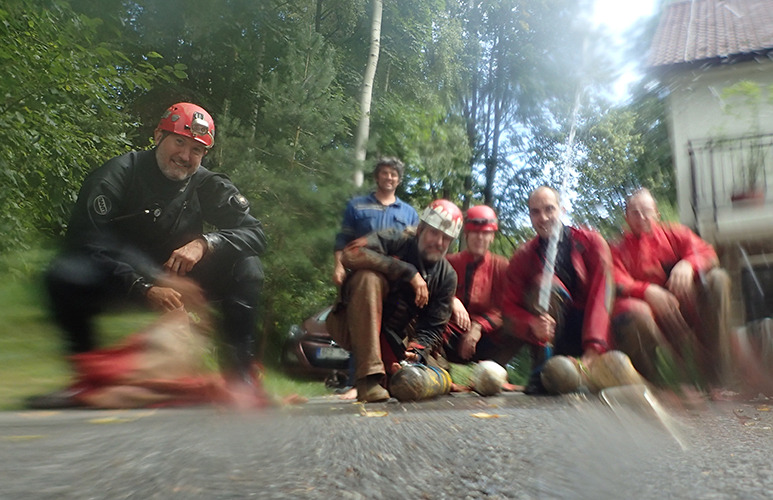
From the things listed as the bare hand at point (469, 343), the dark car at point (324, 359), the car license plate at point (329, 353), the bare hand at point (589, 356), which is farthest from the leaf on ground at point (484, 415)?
the car license plate at point (329, 353)

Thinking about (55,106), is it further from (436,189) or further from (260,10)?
(436,189)

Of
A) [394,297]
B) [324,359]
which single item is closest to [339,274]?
[394,297]

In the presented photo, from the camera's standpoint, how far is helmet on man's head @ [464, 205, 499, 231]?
217cm

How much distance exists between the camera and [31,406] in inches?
66.1

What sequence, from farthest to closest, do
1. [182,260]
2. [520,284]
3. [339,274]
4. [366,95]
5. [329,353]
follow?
1. [329,353]
2. [520,284]
3. [339,274]
4. [366,95]
5. [182,260]

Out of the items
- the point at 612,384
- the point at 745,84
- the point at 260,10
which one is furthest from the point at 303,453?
the point at 745,84

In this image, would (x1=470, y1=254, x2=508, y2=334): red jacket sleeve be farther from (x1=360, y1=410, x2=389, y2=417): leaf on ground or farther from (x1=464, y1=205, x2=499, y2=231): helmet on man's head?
(x1=360, y1=410, x2=389, y2=417): leaf on ground

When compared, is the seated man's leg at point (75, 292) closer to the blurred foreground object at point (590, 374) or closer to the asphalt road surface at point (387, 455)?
the asphalt road surface at point (387, 455)

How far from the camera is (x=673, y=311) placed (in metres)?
2.03

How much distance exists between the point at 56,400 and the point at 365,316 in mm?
861

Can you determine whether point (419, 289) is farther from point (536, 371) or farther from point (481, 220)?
point (536, 371)

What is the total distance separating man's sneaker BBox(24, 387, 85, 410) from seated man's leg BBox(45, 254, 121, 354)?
11 cm

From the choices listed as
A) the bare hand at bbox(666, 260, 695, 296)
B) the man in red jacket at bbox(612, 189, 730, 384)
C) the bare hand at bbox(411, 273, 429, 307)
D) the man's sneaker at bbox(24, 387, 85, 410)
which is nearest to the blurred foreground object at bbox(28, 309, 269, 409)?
the man's sneaker at bbox(24, 387, 85, 410)

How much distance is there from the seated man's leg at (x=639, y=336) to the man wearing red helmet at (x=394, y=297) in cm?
52
